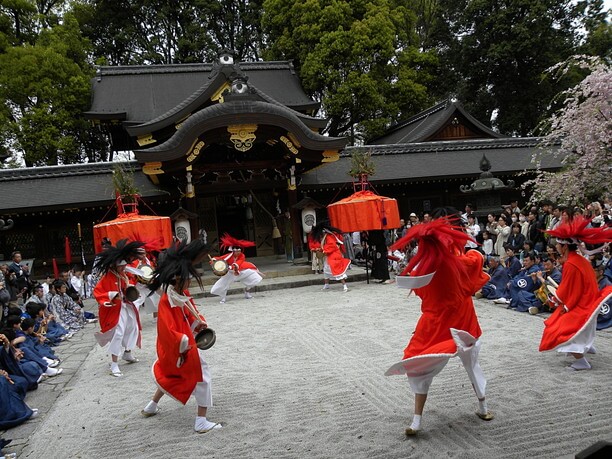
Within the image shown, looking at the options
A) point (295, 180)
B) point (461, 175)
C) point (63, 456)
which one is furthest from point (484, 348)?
point (461, 175)

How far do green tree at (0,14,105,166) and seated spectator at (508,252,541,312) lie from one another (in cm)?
2060

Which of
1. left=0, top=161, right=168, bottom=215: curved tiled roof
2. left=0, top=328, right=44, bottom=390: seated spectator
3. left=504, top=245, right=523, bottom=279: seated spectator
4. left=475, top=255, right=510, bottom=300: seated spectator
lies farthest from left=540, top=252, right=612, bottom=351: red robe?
left=0, top=161, right=168, bottom=215: curved tiled roof

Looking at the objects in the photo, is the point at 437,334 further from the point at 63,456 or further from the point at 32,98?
the point at 32,98

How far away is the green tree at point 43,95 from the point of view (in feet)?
71.6

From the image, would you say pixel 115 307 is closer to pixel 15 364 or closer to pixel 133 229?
pixel 15 364

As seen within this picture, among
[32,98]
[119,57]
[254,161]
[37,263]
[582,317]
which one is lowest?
[582,317]

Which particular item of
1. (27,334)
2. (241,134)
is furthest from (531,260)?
(241,134)

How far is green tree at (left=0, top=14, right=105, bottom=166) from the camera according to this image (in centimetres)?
2183

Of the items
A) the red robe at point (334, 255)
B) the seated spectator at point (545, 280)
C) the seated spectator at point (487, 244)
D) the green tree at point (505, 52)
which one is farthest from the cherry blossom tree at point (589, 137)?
the green tree at point (505, 52)

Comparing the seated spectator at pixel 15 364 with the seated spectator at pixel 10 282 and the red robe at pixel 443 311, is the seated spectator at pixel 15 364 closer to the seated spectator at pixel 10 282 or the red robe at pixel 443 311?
the seated spectator at pixel 10 282

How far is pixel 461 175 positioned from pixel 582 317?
1329 centimetres

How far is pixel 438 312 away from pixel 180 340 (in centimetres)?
216

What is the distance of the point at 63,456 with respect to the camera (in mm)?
4070

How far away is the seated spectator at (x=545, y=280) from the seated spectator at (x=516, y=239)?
253 cm
